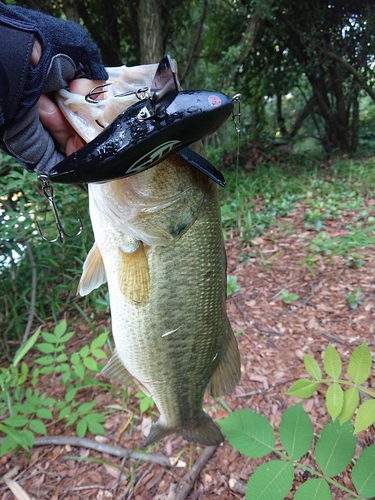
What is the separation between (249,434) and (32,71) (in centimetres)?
141

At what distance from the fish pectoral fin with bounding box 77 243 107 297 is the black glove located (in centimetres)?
40

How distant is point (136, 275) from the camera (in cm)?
133

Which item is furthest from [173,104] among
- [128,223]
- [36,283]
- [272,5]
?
[272,5]

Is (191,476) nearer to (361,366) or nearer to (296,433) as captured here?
(296,433)

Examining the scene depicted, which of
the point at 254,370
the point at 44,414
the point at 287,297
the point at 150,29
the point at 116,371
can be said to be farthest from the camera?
the point at 150,29

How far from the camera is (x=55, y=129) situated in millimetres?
1266

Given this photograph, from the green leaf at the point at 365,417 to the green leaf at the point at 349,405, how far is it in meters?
0.04

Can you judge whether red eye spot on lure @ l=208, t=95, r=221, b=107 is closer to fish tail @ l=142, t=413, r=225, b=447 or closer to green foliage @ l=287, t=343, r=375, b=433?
green foliage @ l=287, t=343, r=375, b=433

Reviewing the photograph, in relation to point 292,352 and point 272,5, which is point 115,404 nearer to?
point 292,352

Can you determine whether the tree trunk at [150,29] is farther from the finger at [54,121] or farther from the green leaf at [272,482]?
the green leaf at [272,482]

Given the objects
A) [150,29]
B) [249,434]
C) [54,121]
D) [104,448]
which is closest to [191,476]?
[104,448]

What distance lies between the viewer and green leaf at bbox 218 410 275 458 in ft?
4.04

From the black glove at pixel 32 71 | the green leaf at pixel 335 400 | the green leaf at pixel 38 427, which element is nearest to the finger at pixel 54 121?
the black glove at pixel 32 71

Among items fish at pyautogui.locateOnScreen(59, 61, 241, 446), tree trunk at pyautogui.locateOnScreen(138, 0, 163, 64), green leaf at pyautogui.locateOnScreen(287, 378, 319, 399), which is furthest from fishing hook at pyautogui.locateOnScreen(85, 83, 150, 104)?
tree trunk at pyautogui.locateOnScreen(138, 0, 163, 64)
